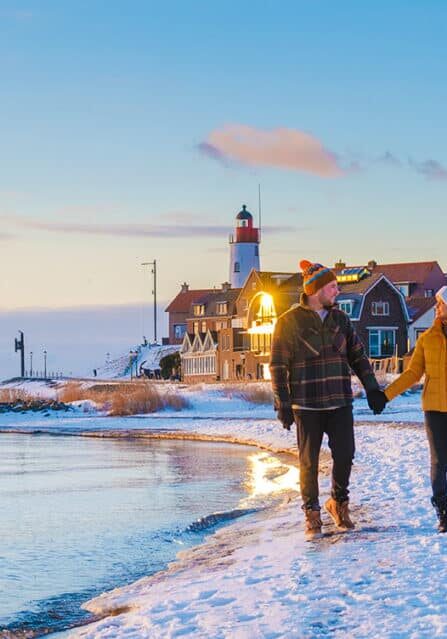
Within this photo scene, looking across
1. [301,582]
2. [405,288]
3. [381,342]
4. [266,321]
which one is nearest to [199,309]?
[405,288]

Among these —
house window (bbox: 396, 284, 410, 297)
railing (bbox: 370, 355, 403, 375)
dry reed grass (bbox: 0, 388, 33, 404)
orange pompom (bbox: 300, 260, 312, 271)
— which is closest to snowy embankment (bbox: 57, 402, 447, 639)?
orange pompom (bbox: 300, 260, 312, 271)

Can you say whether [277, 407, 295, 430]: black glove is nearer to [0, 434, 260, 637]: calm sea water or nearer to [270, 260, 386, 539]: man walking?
[270, 260, 386, 539]: man walking

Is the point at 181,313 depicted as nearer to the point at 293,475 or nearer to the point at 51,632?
the point at 293,475

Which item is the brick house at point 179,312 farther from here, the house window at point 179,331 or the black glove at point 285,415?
the black glove at point 285,415

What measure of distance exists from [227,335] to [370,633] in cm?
8115

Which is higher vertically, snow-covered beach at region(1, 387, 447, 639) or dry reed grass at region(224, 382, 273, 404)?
dry reed grass at region(224, 382, 273, 404)

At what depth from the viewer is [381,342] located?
7650 centimetres

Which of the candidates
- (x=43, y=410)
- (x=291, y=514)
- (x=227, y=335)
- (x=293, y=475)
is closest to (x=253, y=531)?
(x=291, y=514)

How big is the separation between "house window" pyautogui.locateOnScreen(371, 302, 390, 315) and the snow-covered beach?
6160 centimetres

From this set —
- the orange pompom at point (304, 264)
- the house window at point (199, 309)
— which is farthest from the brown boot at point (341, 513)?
the house window at point (199, 309)

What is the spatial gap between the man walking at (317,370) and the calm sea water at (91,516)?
2.34 metres

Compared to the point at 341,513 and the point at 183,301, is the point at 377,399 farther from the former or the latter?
the point at 183,301

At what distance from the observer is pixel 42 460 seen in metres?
25.9

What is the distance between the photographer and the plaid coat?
979 cm
